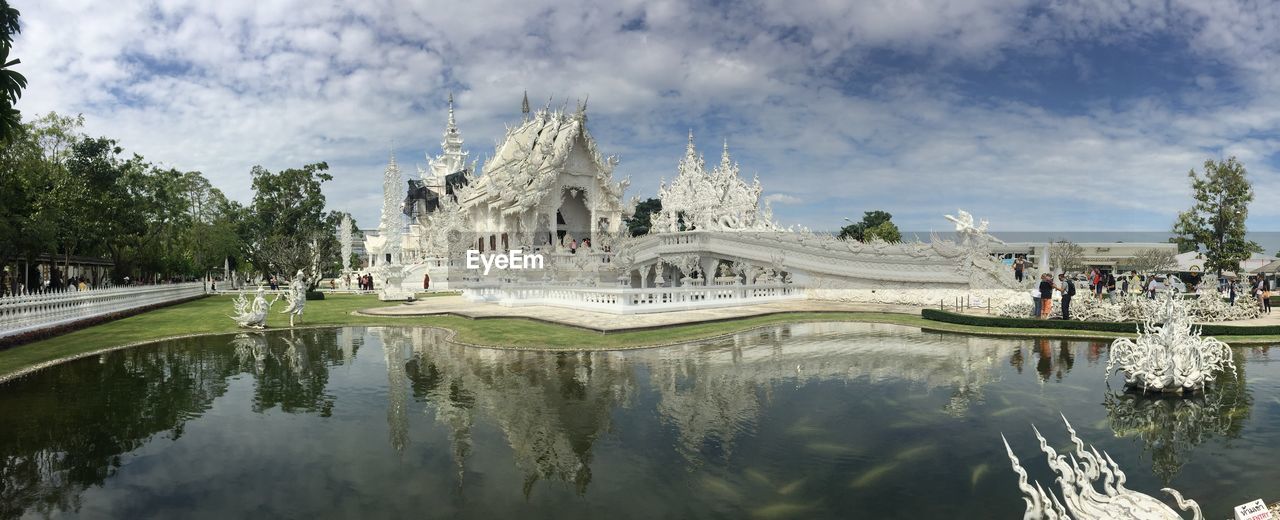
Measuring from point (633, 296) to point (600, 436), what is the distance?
1318 cm

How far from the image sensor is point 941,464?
6.27 meters

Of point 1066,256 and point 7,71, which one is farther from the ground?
point 7,71

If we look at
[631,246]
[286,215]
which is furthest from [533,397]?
[286,215]

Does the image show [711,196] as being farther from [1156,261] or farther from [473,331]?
[1156,261]

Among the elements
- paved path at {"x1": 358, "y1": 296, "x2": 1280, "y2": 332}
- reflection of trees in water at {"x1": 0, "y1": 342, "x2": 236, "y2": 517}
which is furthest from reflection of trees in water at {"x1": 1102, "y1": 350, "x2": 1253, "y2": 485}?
reflection of trees in water at {"x1": 0, "y1": 342, "x2": 236, "y2": 517}

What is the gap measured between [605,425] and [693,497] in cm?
237

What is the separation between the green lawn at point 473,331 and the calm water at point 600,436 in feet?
6.81

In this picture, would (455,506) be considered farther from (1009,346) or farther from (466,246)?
(466,246)

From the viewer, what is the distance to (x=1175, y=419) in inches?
307

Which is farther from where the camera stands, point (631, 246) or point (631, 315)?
point (631, 246)

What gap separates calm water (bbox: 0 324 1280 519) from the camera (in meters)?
5.53

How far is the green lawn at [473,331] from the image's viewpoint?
1384 cm

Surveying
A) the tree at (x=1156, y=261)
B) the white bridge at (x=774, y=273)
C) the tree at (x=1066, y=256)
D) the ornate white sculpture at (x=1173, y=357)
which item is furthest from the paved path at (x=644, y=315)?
the tree at (x=1066, y=256)

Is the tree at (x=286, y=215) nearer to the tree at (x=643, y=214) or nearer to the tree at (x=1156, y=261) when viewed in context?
the tree at (x=643, y=214)
